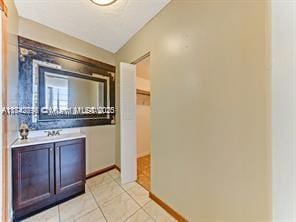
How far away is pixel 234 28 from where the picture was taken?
1.18 metres

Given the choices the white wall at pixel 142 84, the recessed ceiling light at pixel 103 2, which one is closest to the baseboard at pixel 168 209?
the recessed ceiling light at pixel 103 2

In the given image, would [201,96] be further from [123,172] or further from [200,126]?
[123,172]

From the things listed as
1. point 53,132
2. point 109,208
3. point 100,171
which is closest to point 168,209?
point 109,208

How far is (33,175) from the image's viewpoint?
1797 mm

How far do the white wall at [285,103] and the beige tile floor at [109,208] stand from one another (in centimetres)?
134

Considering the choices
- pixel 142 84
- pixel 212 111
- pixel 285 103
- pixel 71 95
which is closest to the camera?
pixel 285 103

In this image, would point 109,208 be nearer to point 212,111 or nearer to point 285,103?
point 212,111

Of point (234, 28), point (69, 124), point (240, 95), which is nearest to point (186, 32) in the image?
point (234, 28)

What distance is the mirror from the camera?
232 cm

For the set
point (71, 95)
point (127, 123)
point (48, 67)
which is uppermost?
point (48, 67)

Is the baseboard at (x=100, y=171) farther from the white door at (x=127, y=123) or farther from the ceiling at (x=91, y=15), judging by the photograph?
the ceiling at (x=91, y=15)

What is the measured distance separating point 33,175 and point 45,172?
A: 0.12m

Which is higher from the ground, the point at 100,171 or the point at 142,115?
the point at 142,115

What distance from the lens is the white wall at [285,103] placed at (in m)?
0.71
